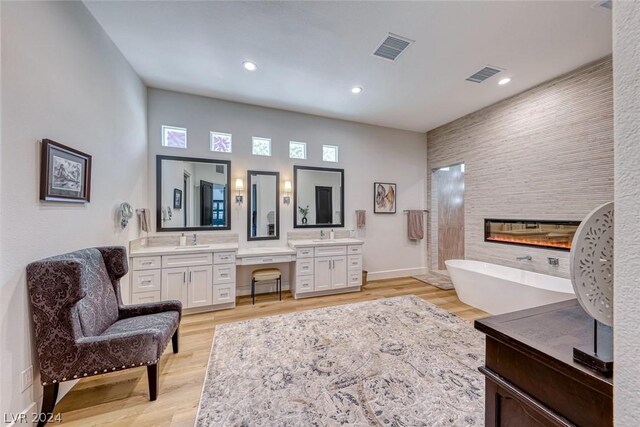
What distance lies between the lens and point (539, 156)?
3430mm

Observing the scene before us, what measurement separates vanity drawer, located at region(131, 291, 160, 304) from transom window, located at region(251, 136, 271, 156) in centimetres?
246

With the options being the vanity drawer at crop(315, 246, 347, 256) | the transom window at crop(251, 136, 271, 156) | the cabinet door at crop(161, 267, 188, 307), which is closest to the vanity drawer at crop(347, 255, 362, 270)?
the vanity drawer at crop(315, 246, 347, 256)

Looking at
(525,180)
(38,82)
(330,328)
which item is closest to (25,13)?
→ (38,82)

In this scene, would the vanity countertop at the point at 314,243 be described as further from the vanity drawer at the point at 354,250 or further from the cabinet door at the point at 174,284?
the cabinet door at the point at 174,284

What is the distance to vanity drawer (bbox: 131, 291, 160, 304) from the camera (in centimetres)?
299

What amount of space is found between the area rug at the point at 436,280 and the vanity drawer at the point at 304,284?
229cm

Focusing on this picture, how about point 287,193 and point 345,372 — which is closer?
point 345,372

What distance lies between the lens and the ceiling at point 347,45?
2.20 metres

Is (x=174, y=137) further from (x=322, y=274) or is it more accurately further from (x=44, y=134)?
(x=322, y=274)

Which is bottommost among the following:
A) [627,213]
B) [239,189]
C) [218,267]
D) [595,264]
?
[218,267]

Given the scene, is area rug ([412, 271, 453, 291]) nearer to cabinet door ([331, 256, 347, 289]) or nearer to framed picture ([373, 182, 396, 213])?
framed picture ([373, 182, 396, 213])

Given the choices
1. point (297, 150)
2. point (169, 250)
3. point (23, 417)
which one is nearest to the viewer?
point (23, 417)

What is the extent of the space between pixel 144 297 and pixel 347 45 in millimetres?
3770

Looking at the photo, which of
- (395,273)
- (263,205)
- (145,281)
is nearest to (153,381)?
(145,281)
